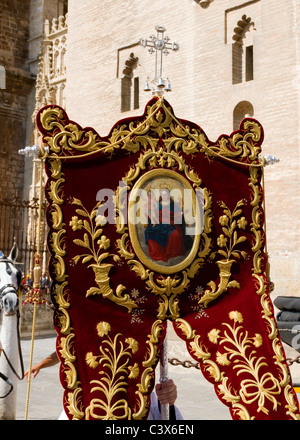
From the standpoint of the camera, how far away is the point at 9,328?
154 inches

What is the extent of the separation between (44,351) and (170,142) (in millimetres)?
8096

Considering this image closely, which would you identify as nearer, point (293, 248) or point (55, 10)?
point (293, 248)

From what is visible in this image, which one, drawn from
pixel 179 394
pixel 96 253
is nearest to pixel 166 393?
pixel 96 253

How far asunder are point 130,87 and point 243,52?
4.31 metres

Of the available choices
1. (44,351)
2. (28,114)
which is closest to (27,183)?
(28,114)

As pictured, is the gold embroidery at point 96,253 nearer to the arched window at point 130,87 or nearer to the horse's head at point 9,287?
the horse's head at point 9,287

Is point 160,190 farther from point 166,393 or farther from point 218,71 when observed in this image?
point 218,71

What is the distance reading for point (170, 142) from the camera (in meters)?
3.14

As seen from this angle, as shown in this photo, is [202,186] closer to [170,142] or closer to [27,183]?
[170,142]

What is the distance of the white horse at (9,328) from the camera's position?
145 inches

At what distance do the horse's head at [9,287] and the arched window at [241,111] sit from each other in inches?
384

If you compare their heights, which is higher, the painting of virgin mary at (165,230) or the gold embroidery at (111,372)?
the painting of virgin mary at (165,230)

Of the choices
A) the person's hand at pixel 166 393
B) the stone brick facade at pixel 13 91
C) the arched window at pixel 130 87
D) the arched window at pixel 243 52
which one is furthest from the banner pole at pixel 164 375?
the stone brick facade at pixel 13 91
